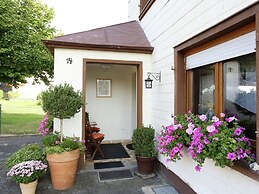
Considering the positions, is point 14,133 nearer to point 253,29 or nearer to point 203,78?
point 203,78

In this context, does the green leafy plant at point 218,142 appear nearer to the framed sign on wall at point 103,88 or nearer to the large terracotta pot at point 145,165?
the large terracotta pot at point 145,165

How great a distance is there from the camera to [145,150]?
11.5 ft

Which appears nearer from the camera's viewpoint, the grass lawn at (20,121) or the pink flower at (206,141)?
the pink flower at (206,141)

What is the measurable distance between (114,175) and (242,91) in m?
2.65

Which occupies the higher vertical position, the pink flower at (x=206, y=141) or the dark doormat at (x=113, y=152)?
the pink flower at (x=206, y=141)

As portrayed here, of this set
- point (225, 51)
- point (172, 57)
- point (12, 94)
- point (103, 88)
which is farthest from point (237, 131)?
point (12, 94)

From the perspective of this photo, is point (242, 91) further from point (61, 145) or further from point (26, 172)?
point (26, 172)

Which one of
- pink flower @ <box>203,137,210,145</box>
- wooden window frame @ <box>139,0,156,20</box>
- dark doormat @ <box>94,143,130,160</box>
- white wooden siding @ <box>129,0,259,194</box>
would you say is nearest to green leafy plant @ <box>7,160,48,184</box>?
dark doormat @ <box>94,143,130,160</box>

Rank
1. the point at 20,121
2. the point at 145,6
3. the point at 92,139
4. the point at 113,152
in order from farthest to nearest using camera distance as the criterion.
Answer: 1. the point at 20,121
2. the point at 113,152
3. the point at 145,6
4. the point at 92,139

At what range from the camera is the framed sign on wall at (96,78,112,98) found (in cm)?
593

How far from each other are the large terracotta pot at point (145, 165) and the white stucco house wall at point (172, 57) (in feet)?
0.72

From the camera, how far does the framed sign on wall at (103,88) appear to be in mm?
5926

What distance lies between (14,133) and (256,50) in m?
7.72

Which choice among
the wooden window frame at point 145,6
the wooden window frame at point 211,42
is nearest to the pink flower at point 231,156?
the wooden window frame at point 211,42
